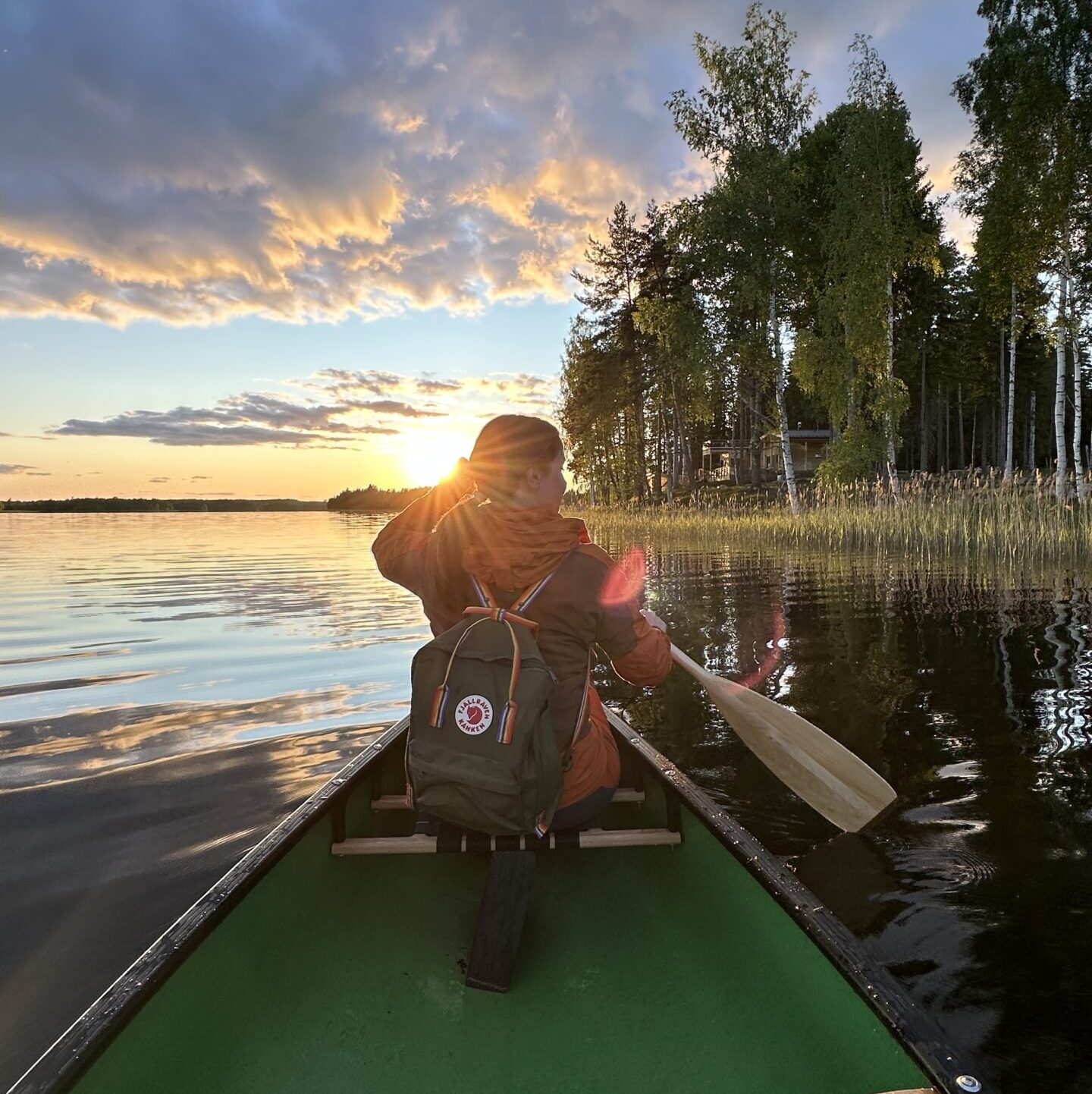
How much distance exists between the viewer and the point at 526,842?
230 centimetres

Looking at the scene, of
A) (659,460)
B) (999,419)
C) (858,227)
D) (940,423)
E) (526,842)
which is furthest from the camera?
(999,419)

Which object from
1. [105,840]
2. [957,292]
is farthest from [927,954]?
[957,292]

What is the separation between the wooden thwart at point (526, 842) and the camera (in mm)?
2309

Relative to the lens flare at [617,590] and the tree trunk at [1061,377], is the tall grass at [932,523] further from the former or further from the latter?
the lens flare at [617,590]

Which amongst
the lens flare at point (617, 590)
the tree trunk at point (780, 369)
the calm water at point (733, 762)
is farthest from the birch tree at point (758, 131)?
the lens flare at point (617, 590)

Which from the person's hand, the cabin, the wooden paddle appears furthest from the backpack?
the cabin

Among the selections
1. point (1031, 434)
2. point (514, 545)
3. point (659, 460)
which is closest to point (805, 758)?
point (514, 545)

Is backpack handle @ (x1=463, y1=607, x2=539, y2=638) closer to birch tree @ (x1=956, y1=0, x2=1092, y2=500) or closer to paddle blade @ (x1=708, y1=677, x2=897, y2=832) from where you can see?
paddle blade @ (x1=708, y1=677, x2=897, y2=832)

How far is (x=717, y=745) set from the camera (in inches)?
206

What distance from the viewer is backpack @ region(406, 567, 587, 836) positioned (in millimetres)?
2061

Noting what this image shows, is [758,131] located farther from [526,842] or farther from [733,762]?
[526,842]

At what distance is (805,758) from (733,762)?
144 cm

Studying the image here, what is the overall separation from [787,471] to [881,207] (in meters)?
7.56

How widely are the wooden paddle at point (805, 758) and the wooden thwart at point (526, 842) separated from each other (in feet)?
3.11
